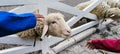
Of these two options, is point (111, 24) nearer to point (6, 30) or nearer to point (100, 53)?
point (100, 53)

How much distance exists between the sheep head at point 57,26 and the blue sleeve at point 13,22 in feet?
2.62

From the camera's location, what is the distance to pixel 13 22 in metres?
1.42

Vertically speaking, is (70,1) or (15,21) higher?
(15,21)

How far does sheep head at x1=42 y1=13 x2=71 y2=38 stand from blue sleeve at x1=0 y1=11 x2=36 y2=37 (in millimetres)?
799

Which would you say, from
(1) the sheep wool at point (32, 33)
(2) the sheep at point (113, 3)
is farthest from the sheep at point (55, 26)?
(2) the sheep at point (113, 3)

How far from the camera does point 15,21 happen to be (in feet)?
4.70

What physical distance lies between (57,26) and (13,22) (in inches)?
37.6

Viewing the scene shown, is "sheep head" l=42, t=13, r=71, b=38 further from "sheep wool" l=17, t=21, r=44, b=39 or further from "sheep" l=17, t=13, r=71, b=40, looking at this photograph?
"sheep wool" l=17, t=21, r=44, b=39

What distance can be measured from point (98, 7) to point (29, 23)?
2.61 metres

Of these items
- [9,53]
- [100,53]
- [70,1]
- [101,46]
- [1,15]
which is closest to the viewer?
[1,15]

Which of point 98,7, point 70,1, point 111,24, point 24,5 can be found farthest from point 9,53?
point 111,24

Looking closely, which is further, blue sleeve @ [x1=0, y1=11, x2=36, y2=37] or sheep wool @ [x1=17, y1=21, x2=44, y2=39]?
sheep wool @ [x1=17, y1=21, x2=44, y2=39]

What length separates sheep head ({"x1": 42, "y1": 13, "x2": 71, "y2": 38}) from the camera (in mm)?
2314

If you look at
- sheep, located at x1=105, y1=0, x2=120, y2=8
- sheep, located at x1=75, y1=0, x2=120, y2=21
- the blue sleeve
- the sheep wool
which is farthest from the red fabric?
sheep, located at x1=105, y1=0, x2=120, y2=8
